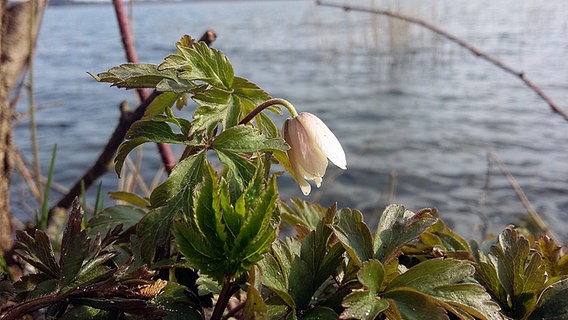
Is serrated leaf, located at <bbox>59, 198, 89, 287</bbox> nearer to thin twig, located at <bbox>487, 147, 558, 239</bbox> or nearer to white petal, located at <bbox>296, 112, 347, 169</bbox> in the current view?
white petal, located at <bbox>296, 112, 347, 169</bbox>

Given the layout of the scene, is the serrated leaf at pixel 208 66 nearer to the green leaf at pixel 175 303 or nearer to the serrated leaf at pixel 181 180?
the serrated leaf at pixel 181 180

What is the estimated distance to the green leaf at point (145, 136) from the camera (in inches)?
25.7

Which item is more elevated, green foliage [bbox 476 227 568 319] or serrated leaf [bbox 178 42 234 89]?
serrated leaf [bbox 178 42 234 89]

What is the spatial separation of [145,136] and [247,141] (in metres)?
0.13

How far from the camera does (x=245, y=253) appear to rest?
53 cm

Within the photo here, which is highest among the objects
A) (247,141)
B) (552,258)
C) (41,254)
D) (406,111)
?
(247,141)

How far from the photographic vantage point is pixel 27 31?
1732 mm

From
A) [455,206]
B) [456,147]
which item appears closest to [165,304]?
[455,206]

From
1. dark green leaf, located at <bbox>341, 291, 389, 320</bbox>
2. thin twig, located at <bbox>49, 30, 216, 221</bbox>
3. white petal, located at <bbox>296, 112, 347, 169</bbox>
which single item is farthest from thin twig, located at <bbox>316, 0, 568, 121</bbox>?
dark green leaf, located at <bbox>341, 291, 389, 320</bbox>

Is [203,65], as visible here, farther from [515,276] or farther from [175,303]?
[515,276]

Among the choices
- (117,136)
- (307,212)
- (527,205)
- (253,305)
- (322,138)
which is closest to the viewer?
(253,305)

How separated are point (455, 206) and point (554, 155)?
66.1 inches

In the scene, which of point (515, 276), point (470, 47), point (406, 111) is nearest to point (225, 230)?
point (515, 276)

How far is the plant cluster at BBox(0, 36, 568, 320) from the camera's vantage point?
54 centimetres
